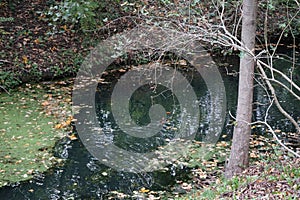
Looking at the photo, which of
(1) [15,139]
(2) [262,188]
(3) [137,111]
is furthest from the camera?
(3) [137,111]

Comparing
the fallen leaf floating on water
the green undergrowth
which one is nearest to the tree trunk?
the green undergrowth

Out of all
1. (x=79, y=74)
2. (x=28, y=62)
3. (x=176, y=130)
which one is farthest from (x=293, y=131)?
(x=28, y=62)

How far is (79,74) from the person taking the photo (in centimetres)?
1116

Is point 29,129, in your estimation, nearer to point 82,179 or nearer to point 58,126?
point 58,126

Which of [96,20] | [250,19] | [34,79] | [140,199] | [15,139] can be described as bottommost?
[140,199]

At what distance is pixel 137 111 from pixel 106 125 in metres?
0.99

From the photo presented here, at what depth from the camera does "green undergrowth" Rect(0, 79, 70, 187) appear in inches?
255

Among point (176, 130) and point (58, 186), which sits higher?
point (176, 130)

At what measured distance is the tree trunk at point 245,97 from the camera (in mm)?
5105

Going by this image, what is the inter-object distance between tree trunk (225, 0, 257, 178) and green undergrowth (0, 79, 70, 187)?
2.86 m

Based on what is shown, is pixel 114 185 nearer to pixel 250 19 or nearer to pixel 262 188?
pixel 262 188

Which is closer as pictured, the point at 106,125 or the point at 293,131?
the point at 293,131

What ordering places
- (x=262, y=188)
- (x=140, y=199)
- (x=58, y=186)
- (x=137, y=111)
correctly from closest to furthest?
(x=262, y=188) < (x=140, y=199) < (x=58, y=186) < (x=137, y=111)

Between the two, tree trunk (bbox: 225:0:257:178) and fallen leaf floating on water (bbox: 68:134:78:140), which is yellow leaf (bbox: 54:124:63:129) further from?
tree trunk (bbox: 225:0:257:178)
